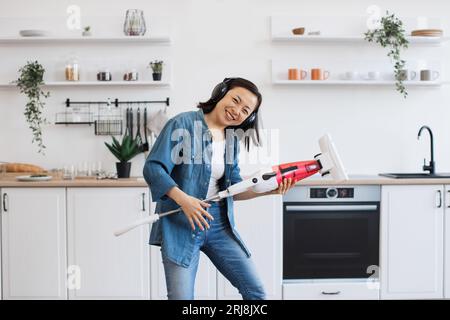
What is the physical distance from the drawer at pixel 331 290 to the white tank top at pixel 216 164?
1.59 metres

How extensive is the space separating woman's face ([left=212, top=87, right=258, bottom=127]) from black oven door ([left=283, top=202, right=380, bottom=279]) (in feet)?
5.11

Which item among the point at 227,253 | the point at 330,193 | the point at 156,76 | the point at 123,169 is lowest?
the point at 227,253

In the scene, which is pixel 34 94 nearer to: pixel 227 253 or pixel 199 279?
pixel 199 279

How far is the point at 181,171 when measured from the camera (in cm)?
199

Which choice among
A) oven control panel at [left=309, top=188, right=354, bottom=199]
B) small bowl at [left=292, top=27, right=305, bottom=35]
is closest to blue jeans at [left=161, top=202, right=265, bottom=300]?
oven control panel at [left=309, top=188, right=354, bottom=199]

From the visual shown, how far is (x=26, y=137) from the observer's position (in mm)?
3902

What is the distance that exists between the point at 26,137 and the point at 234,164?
2365 mm

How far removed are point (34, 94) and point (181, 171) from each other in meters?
2.17

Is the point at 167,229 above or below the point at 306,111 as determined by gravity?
below

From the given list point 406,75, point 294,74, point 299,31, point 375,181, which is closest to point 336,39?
point 299,31

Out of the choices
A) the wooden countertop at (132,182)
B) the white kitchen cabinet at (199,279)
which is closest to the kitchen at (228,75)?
the wooden countertop at (132,182)
